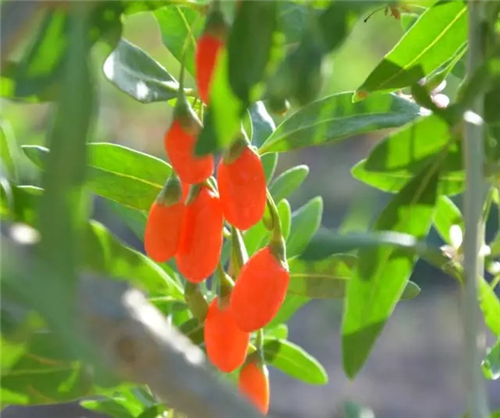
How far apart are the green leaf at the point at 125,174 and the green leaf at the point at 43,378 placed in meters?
0.11

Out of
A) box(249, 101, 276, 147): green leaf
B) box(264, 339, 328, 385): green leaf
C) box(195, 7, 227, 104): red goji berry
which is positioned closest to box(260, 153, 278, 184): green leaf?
box(249, 101, 276, 147): green leaf

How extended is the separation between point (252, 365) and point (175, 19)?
0.23 metres

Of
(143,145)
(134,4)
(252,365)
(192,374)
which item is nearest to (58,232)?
(192,374)

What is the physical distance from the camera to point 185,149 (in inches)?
20.9

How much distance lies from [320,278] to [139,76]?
178 mm

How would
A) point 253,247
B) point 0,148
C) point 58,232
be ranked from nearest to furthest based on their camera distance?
point 58,232, point 0,148, point 253,247

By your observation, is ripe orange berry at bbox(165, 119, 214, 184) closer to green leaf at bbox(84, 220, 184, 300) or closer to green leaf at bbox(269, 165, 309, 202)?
green leaf at bbox(84, 220, 184, 300)

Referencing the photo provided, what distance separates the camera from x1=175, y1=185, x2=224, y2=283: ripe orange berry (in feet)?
1.83

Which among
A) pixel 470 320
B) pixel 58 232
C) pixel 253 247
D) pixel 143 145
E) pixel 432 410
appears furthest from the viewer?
pixel 143 145

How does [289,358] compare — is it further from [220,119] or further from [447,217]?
[220,119]

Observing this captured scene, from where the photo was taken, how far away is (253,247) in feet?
2.39

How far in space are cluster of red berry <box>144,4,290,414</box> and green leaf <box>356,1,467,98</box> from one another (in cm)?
9

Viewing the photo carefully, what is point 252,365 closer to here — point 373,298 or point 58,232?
point 373,298

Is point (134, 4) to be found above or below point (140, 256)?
above
